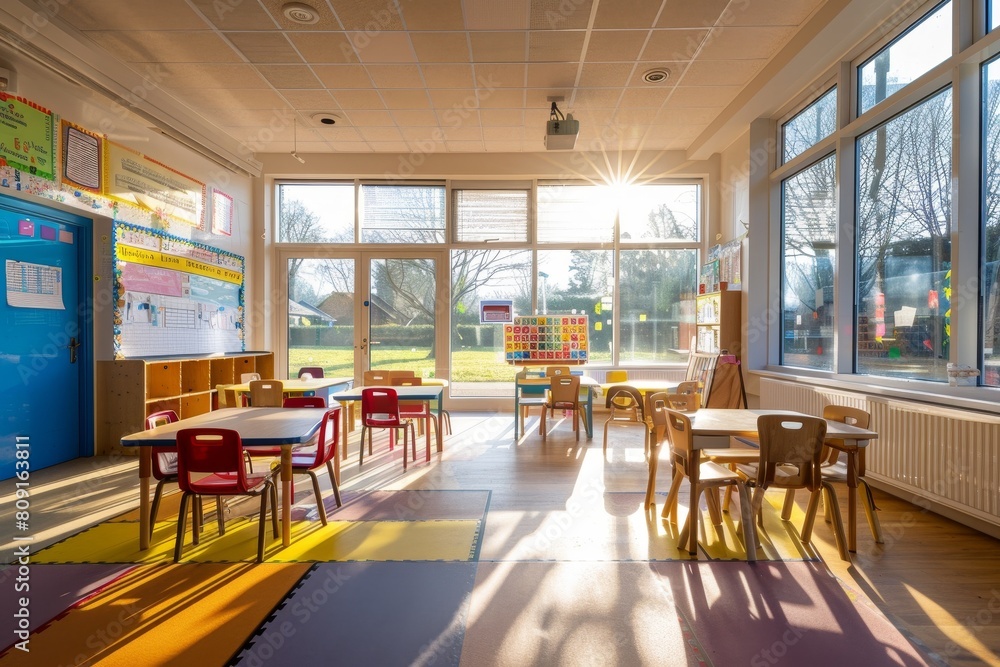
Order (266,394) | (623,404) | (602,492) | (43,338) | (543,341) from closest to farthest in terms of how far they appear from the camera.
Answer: (602,492)
(43,338)
(266,394)
(623,404)
(543,341)

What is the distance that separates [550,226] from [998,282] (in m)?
5.47

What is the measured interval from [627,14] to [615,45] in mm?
477

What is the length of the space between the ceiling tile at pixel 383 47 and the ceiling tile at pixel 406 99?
68 cm

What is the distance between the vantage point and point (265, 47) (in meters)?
4.86

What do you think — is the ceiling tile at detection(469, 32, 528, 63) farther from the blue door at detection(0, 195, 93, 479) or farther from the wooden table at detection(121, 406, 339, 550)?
the blue door at detection(0, 195, 93, 479)

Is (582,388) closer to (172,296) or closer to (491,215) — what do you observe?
(491,215)

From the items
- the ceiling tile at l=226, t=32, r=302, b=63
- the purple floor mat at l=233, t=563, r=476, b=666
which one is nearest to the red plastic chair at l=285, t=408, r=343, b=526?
the purple floor mat at l=233, t=563, r=476, b=666

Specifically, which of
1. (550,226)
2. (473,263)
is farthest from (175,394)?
(550,226)

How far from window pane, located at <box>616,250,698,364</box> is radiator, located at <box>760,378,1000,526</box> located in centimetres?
363

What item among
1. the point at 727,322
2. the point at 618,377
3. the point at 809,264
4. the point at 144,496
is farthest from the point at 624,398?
the point at 144,496

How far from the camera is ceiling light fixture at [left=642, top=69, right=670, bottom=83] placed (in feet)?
17.4

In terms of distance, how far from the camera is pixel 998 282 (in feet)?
10.9

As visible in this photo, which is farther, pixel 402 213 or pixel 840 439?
pixel 402 213

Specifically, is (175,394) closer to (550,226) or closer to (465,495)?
(465,495)
